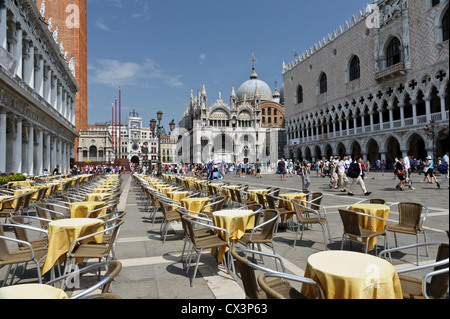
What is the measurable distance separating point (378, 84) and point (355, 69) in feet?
17.1

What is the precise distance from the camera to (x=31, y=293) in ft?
6.02

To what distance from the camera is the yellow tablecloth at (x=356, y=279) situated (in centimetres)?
191

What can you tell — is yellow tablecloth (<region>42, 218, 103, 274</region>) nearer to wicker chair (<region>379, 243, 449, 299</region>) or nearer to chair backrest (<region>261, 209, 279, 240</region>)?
chair backrest (<region>261, 209, 279, 240</region>)

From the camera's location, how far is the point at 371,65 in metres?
31.5

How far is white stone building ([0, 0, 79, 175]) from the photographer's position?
50.1 feet

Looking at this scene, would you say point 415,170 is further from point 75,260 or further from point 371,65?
point 75,260

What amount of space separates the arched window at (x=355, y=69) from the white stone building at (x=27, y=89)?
107ft

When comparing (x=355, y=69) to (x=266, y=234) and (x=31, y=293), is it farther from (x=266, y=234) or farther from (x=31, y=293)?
(x=31, y=293)

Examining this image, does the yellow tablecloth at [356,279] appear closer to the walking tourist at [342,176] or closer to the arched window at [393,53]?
the walking tourist at [342,176]

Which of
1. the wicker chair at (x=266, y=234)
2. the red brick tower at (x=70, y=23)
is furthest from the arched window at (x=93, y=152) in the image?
the wicker chair at (x=266, y=234)

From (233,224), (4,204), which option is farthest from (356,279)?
(4,204)
